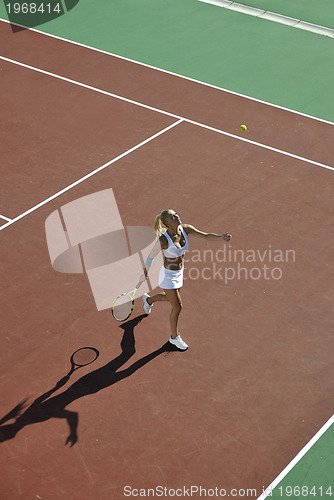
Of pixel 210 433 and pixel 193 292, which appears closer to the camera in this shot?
pixel 210 433

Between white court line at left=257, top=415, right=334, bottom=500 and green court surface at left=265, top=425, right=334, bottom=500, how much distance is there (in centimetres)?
1

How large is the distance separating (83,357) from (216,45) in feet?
36.1

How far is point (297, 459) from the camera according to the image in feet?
34.3

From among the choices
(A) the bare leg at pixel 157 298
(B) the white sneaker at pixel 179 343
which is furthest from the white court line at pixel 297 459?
(A) the bare leg at pixel 157 298

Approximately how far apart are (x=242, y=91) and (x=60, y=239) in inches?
251

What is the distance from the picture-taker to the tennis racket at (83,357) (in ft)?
39.1

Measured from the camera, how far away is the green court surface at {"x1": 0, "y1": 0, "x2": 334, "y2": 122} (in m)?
18.8

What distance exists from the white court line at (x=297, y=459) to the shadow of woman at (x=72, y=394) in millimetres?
2468

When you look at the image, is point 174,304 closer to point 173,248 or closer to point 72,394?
point 173,248

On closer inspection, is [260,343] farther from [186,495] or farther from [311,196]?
[311,196]

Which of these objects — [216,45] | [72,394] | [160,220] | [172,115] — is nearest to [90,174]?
[172,115]

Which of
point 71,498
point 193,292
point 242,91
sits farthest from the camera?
point 242,91

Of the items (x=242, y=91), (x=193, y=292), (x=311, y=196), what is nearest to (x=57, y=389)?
(x=193, y=292)

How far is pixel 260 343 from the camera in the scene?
12.2 meters
